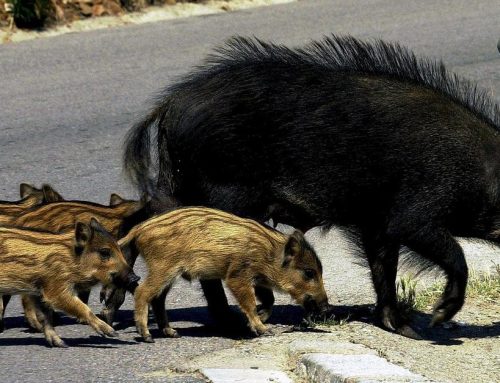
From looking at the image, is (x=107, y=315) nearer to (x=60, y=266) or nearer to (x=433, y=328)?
(x=60, y=266)

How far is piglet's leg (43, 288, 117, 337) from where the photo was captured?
6.70 m

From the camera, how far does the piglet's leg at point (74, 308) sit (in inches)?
264

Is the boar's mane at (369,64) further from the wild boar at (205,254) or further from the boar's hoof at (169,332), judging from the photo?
the boar's hoof at (169,332)

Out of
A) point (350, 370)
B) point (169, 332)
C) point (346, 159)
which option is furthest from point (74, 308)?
point (346, 159)

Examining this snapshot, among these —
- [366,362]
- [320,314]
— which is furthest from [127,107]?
[366,362]

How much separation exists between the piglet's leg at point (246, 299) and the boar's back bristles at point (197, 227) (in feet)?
0.60

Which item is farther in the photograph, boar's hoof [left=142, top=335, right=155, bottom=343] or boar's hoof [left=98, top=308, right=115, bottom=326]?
boar's hoof [left=98, top=308, right=115, bottom=326]

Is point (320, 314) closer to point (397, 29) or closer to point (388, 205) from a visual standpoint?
point (388, 205)

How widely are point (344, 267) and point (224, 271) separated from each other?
1560mm

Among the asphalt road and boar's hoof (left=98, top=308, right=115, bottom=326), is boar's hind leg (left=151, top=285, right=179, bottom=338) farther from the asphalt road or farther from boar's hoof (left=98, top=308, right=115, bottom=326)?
boar's hoof (left=98, top=308, right=115, bottom=326)

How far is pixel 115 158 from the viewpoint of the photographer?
1055cm

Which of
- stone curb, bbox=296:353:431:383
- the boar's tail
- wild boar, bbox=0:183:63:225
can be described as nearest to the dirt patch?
wild boar, bbox=0:183:63:225

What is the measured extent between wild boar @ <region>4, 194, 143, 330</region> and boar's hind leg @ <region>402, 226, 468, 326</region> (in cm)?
159

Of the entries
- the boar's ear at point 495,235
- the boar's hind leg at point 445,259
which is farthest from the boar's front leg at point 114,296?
the boar's ear at point 495,235
